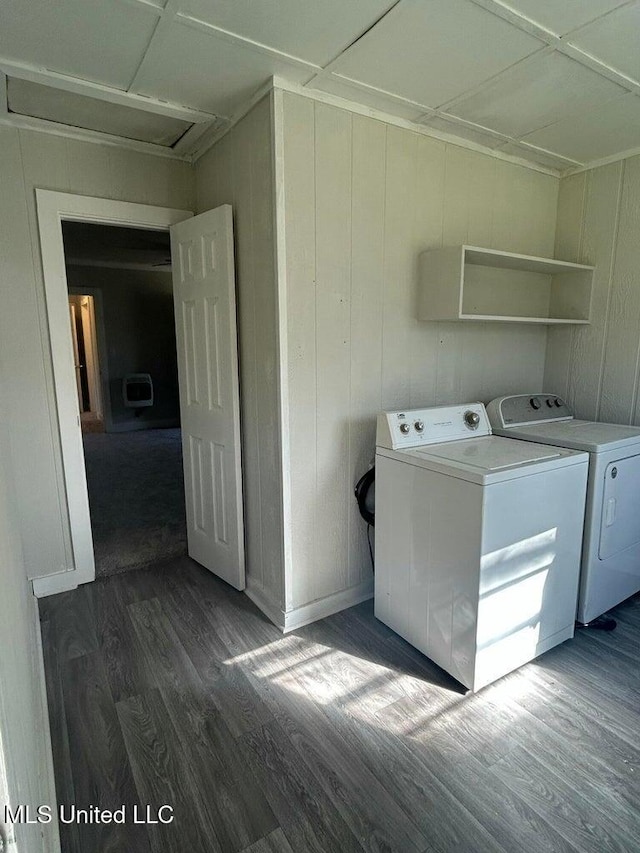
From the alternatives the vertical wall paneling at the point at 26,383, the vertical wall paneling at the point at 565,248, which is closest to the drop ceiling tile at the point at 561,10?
the vertical wall paneling at the point at 565,248

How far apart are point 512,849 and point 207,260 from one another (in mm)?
2533

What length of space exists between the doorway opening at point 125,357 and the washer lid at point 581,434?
10.4 feet

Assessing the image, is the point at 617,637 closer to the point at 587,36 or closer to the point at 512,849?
the point at 512,849

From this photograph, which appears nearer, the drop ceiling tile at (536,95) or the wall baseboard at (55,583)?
the drop ceiling tile at (536,95)

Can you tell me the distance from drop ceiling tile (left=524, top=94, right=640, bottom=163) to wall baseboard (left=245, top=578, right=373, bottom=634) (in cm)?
247

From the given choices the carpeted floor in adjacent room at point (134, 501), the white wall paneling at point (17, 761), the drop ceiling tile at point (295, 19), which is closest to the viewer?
the white wall paneling at point (17, 761)

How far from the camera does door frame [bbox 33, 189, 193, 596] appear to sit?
7.59 feet

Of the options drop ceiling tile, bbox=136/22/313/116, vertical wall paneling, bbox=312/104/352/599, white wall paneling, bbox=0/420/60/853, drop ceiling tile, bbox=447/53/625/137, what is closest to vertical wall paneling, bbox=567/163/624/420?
drop ceiling tile, bbox=447/53/625/137

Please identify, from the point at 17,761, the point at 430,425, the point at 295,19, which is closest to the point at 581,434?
the point at 430,425

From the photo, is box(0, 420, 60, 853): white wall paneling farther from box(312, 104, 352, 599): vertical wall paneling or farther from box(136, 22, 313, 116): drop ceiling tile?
box(136, 22, 313, 116): drop ceiling tile

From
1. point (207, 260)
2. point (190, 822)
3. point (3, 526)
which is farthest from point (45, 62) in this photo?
point (190, 822)

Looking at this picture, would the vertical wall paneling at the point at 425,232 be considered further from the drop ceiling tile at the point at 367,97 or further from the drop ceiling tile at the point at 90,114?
the drop ceiling tile at the point at 90,114

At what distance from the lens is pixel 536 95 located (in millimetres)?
1965

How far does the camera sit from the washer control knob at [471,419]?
2354 millimetres
